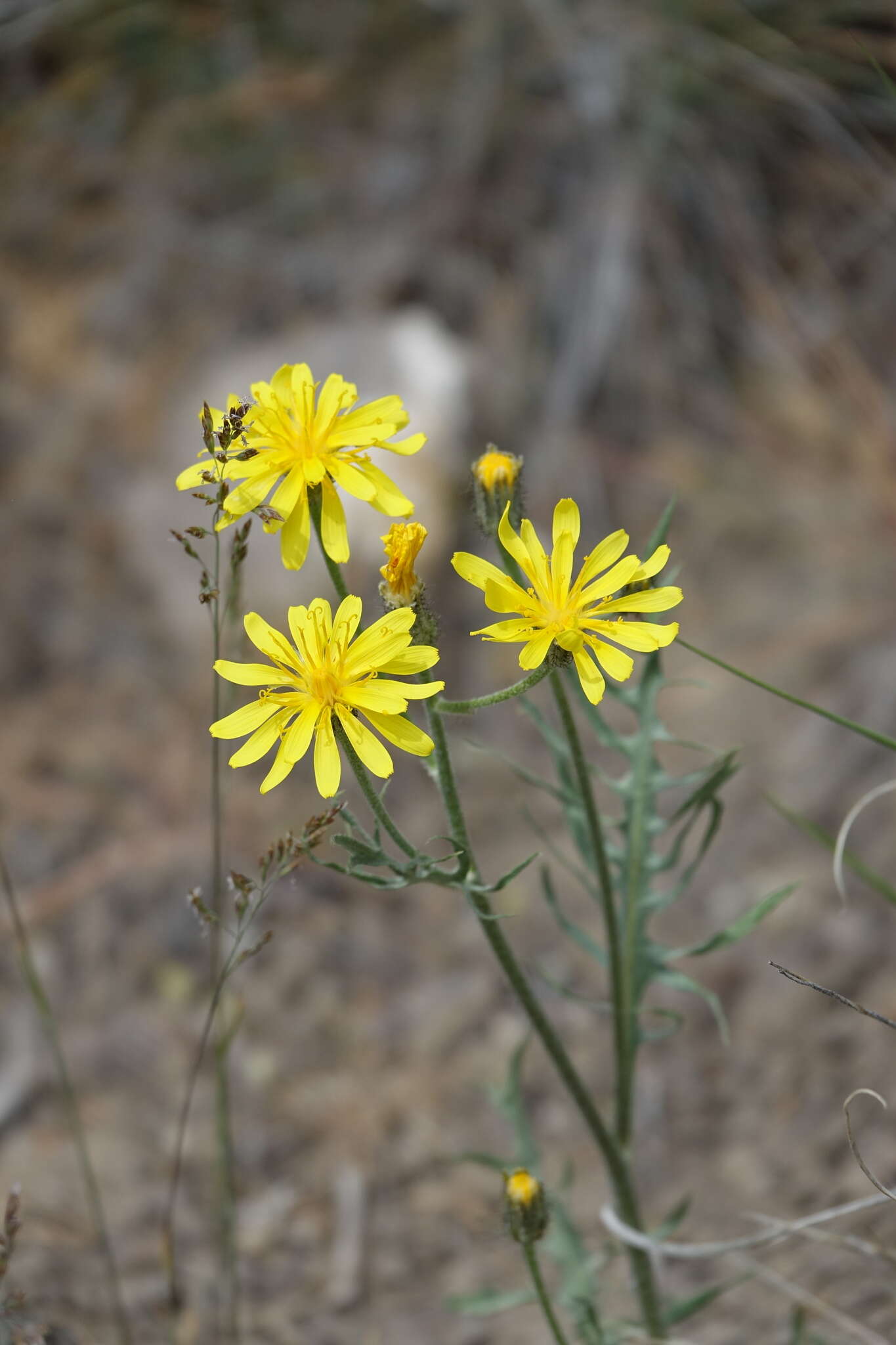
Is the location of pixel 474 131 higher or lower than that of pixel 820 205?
higher

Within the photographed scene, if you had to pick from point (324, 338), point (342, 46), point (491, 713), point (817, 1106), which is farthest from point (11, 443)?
point (817, 1106)

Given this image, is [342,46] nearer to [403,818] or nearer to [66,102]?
[66,102]

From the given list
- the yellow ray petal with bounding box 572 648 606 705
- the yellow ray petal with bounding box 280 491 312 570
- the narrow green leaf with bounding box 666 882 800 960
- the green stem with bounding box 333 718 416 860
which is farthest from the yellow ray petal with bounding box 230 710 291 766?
the narrow green leaf with bounding box 666 882 800 960


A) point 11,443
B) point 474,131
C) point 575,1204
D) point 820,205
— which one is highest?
point 474,131

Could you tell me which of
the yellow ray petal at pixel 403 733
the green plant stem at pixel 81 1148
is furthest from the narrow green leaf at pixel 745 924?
the green plant stem at pixel 81 1148

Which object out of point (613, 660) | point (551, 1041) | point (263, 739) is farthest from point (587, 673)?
point (551, 1041)

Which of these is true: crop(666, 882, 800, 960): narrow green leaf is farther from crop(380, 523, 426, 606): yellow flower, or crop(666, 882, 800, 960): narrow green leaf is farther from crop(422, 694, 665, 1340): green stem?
crop(380, 523, 426, 606): yellow flower

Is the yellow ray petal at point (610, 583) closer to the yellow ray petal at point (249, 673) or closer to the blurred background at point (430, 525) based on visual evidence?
the yellow ray petal at point (249, 673)
